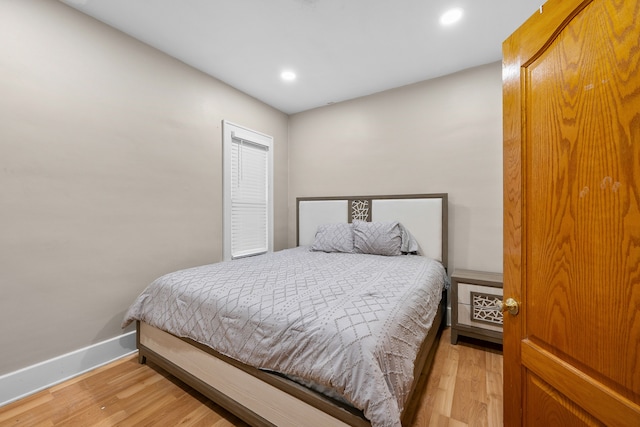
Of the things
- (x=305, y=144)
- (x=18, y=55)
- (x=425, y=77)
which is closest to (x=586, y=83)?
(x=425, y=77)

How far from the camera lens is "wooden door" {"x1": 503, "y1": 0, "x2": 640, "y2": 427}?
577 millimetres

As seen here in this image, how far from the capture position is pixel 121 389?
1735 millimetres

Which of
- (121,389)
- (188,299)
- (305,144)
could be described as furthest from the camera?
(305,144)

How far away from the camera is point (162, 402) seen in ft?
5.29

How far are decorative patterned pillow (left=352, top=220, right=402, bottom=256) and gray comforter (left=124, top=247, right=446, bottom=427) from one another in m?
0.54

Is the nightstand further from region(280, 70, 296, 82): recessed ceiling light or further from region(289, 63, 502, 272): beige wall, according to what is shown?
region(280, 70, 296, 82): recessed ceiling light

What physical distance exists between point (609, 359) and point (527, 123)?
0.70 metres

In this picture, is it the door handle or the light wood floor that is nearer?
the door handle

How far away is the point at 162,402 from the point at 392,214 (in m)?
2.59

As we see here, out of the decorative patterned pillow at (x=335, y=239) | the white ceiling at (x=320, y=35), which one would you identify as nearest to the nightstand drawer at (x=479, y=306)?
the decorative patterned pillow at (x=335, y=239)

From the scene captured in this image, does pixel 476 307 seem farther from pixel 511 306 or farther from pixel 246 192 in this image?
pixel 246 192

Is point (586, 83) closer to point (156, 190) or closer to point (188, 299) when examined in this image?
point (188, 299)

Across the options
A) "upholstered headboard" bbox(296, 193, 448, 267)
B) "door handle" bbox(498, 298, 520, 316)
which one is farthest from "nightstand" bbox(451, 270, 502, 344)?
"door handle" bbox(498, 298, 520, 316)

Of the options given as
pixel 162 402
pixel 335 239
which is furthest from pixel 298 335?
pixel 335 239
